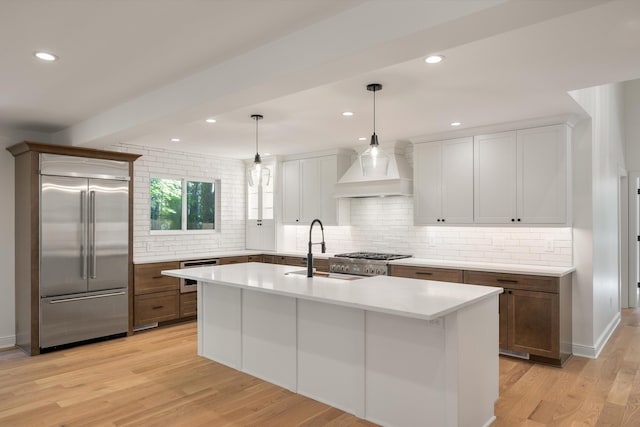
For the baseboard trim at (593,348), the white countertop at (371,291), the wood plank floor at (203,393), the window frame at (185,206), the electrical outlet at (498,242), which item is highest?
the window frame at (185,206)

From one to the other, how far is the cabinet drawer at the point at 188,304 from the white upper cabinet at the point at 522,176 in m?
3.78

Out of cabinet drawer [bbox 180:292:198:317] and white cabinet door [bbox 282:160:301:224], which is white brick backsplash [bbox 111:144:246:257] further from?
white cabinet door [bbox 282:160:301:224]

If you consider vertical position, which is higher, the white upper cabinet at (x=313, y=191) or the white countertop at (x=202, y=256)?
the white upper cabinet at (x=313, y=191)

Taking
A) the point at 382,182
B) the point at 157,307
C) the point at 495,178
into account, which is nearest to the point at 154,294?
the point at 157,307

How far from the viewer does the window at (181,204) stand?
6051 mm

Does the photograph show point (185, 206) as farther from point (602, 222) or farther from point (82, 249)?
point (602, 222)

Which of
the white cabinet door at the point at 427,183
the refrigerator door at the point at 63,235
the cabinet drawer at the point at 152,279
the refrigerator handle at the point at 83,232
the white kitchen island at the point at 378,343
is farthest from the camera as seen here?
the cabinet drawer at the point at 152,279

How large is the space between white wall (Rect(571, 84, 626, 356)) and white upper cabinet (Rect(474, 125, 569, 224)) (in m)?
0.35

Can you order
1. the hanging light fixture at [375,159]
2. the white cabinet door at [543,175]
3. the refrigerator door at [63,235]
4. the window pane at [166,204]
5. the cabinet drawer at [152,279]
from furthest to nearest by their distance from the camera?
the window pane at [166,204], the cabinet drawer at [152,279], the refrigerator door at [63,235], the white cabinet door at [543,175], the hanging light fixture at [375,159]

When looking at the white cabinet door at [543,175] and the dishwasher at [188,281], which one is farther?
the dishwasher at [188,281]

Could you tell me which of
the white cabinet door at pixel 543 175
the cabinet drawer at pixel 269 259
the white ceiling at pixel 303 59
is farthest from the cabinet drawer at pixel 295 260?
the white cabinet door at pixel 543 175

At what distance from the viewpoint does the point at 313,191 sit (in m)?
6.32

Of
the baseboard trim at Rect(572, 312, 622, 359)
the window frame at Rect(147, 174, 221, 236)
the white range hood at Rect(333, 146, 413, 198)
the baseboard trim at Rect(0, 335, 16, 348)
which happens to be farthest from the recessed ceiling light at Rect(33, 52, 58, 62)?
the baseboard trim at Rect(572, 312, 622, 359)

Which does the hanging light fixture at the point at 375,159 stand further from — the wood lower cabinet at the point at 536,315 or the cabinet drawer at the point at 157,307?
the cabinet drawer at the point at 157,307
